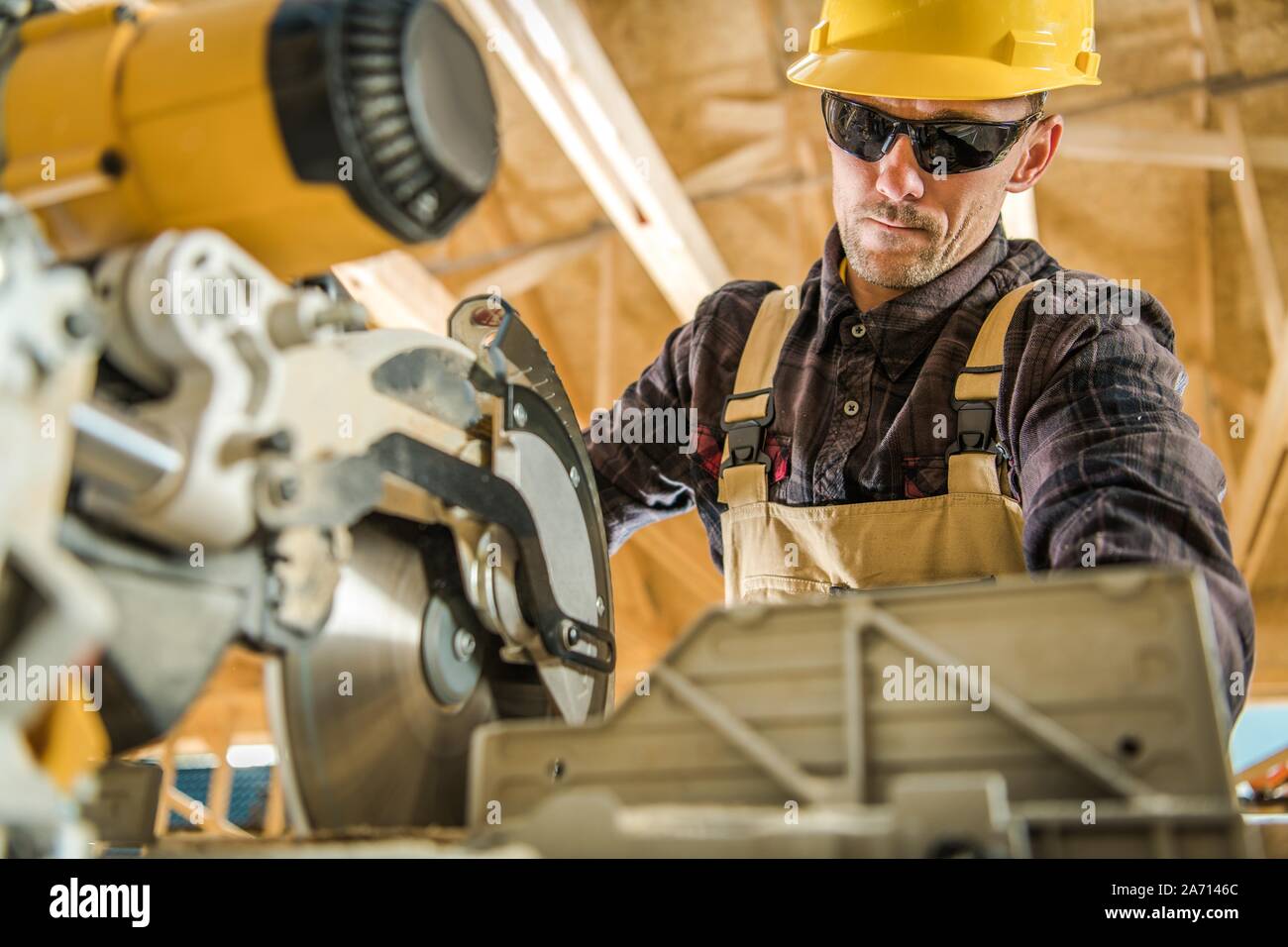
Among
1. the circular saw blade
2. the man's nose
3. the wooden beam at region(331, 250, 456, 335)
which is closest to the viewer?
the circular saw blade

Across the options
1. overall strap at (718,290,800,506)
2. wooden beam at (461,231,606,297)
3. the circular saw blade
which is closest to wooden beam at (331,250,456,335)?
wooden beam at (461,231,606,297)

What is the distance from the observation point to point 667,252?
4.47m

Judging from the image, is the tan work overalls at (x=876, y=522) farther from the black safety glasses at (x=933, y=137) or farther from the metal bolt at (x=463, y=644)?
the metal bolt at (x=463, y=644)

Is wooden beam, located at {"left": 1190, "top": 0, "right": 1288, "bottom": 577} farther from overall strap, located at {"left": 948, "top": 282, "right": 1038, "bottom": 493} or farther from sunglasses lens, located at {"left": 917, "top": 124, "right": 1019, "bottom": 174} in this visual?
overall strap, located at {"left": 948, "top": 282, "right": 1038, "bottom": 493}

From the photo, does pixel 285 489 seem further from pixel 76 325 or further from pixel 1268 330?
pixel 1268 330

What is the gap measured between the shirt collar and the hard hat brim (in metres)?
0.29

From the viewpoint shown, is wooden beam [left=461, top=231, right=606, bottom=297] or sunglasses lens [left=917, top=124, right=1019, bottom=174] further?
wooden beam [left=461, top=231, right=606, bottom=297]

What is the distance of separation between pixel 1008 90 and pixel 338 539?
1.58 metres

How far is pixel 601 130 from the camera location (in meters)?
3.84

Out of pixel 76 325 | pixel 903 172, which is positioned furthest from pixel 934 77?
pixel 76 325

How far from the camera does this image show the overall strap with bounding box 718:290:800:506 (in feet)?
7.27

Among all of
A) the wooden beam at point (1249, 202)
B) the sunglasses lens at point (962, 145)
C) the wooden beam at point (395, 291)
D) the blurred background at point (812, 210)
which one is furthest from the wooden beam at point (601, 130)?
the wooden beam at point (1249, 202)
